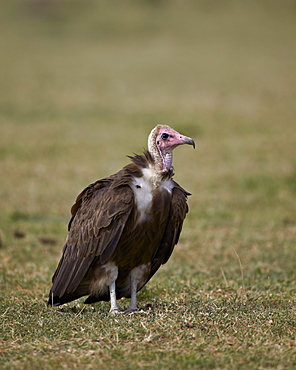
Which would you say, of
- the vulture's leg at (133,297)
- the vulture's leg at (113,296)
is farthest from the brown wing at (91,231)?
the vulture's leg at (133,297)

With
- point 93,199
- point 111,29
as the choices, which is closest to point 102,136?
point 93,199

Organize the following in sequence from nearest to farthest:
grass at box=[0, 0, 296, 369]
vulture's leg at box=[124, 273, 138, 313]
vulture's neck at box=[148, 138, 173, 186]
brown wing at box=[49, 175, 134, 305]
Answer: grass at box=[0, 0, 296, 369]
brown wing at box=[49, 175, 134, 305]
vulture's neck at box=[148, 138, 173, 186]
vulture's leg at box=[124, 273, 138, 313]

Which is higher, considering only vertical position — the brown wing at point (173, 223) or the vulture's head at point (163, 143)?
the vulture's head at point (163, 143)

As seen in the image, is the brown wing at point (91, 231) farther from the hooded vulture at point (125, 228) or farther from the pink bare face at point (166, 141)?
the pink bare face at point (166, 141)

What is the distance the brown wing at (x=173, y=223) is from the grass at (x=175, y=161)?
0.48 m

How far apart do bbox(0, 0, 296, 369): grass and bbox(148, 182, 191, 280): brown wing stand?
48 centimetres

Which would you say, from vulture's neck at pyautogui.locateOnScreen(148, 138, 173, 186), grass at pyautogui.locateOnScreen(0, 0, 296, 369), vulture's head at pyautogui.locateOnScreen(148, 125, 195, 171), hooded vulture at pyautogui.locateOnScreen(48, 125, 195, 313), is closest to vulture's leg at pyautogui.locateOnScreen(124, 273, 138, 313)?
hooded vulture at pyautogui.locateOnScreen(48, 125, 195, 313)

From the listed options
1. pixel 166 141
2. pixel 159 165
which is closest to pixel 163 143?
pixel 166 141

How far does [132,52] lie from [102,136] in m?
12.5

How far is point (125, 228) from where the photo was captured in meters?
5.34

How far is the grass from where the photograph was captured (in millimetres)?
4570

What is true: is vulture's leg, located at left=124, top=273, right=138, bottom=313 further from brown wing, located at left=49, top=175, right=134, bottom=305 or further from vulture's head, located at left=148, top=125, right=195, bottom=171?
vulture's head, located at left=148, top=125, right=195, bottom=171

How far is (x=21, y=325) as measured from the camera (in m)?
4.99

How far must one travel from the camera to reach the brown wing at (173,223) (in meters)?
5.50
